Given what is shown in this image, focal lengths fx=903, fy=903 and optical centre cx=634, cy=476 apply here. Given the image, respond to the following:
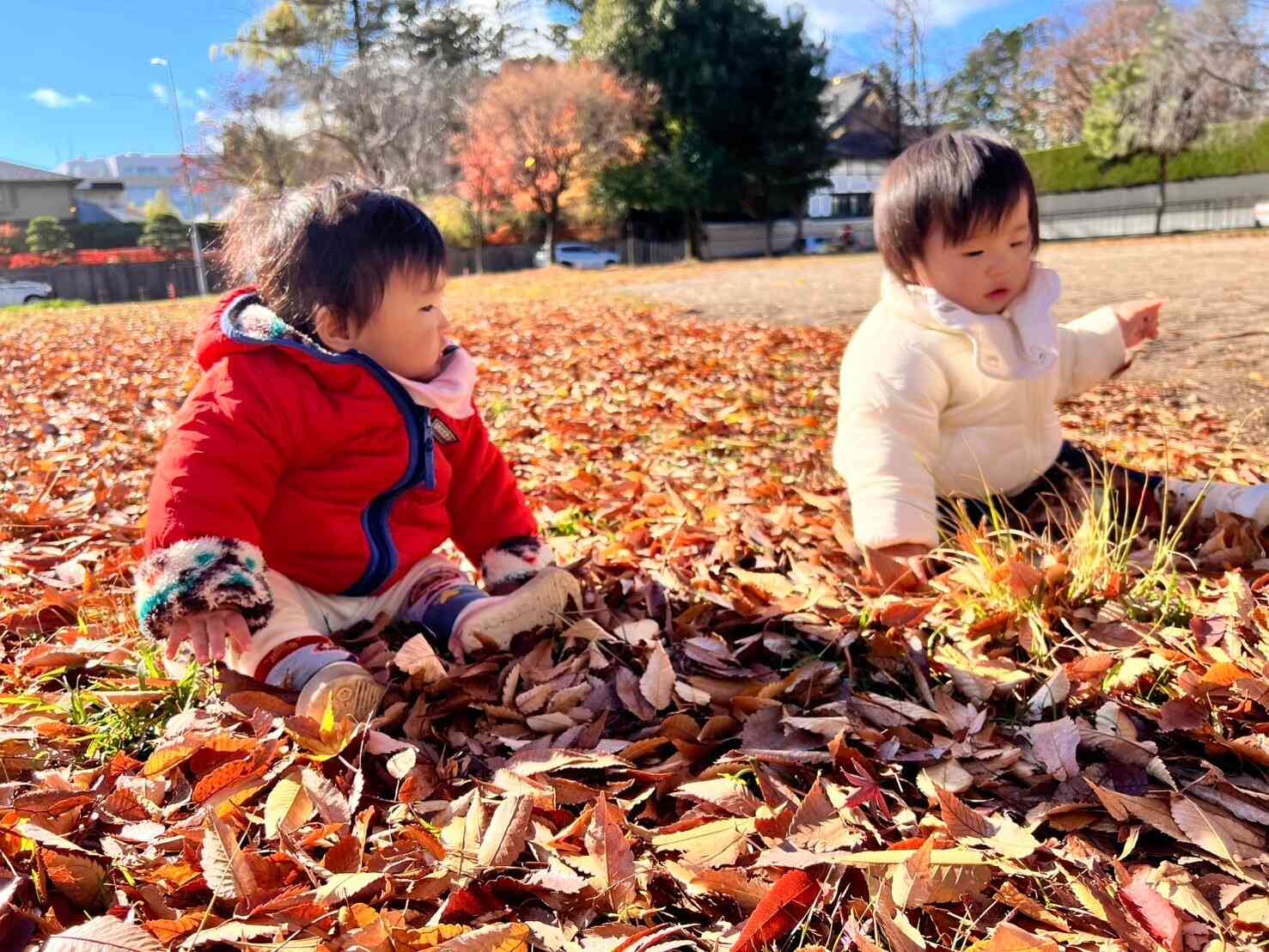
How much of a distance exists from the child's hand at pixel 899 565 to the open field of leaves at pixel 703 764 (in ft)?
0.25

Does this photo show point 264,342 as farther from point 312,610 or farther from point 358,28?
point 358,28

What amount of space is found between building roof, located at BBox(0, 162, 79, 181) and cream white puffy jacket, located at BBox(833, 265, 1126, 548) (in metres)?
53.6

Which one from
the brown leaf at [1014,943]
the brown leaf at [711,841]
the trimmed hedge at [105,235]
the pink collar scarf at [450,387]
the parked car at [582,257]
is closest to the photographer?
the brown leaf at [1014,943]

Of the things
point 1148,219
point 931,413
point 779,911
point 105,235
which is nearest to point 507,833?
point 779,911

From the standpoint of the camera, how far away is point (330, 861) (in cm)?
121

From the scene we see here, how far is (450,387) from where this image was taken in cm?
193

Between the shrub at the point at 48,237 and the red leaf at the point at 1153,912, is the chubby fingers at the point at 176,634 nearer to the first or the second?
the red leaf at the point at 1153,912

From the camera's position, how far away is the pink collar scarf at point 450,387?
6.22ft

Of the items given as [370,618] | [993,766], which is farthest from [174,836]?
[993,766]

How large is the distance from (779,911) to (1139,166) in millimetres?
31115

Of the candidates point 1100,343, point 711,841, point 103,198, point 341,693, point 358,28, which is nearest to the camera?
point 711,841

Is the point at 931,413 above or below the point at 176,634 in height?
above

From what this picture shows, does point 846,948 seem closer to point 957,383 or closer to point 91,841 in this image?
point 91,841

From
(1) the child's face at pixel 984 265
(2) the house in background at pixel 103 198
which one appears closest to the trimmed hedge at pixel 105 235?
(2) the house in background at pixel 103 198
